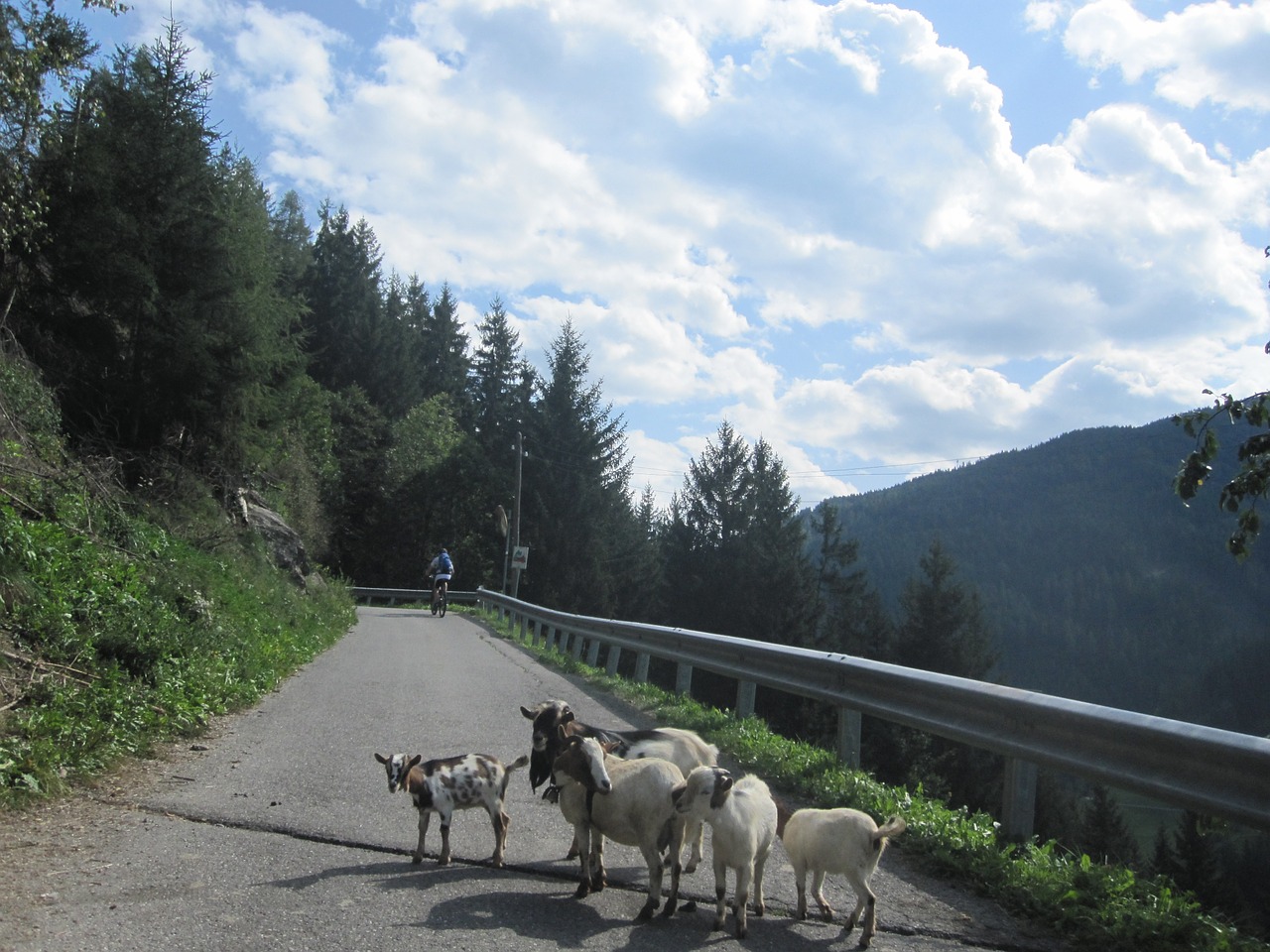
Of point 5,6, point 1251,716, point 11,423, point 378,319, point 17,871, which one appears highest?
point 378,319

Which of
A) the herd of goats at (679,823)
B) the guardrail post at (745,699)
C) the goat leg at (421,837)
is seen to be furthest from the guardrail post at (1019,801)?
the guardrail post at (745,699)

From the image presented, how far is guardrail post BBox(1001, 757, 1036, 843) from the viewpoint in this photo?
540cm

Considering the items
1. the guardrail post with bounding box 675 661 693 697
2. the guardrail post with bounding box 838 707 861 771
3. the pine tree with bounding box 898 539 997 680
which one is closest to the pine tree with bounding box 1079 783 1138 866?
the guardrail post with bounding box 675 661 693 697

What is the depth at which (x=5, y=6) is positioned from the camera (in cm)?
1002

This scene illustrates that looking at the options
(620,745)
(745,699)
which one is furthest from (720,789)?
(745,699)

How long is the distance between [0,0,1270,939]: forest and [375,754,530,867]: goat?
411 centimetres

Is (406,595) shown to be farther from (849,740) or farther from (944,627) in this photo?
(849,740)

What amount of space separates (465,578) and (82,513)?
4692 cm

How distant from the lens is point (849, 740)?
23.6 feet

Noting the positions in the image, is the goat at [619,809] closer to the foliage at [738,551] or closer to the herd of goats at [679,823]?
the herd of goats at [679,823]

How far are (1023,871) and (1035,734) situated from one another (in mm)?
660

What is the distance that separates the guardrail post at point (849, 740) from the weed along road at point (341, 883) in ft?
4.63

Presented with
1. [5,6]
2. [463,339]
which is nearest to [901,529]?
[463,339]

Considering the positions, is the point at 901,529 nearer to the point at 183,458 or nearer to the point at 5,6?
the point at 183,458
